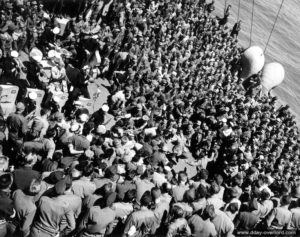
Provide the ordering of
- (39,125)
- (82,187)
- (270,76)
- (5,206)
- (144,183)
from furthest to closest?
(270,76) → (39,125) → (144,183) → (82,187) → (5,206)

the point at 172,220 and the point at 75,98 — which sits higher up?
the point at 172,220

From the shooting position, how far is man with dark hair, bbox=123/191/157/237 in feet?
20.2

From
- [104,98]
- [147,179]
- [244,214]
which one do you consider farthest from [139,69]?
[244,214]

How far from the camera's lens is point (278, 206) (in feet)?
27.3

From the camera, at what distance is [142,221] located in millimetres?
6273

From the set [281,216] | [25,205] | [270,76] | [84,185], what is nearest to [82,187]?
[84,185]

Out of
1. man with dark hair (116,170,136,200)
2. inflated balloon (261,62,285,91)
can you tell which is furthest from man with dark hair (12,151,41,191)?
inflated balloon (261,62,285,91)

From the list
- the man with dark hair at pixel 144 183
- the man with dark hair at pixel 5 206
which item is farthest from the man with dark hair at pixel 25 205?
the man with dark hair at pixel 144 183

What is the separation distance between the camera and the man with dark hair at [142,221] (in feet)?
20.2

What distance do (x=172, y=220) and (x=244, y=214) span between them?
1.89 meters

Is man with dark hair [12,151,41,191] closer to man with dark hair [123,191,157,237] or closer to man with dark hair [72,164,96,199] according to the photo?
man with dark hair [72,164,96,199]

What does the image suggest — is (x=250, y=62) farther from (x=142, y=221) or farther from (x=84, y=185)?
(x=84, y=185)

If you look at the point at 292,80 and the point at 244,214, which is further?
the point at 292,80

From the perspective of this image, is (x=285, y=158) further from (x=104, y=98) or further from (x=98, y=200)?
(x=98, y=200)
